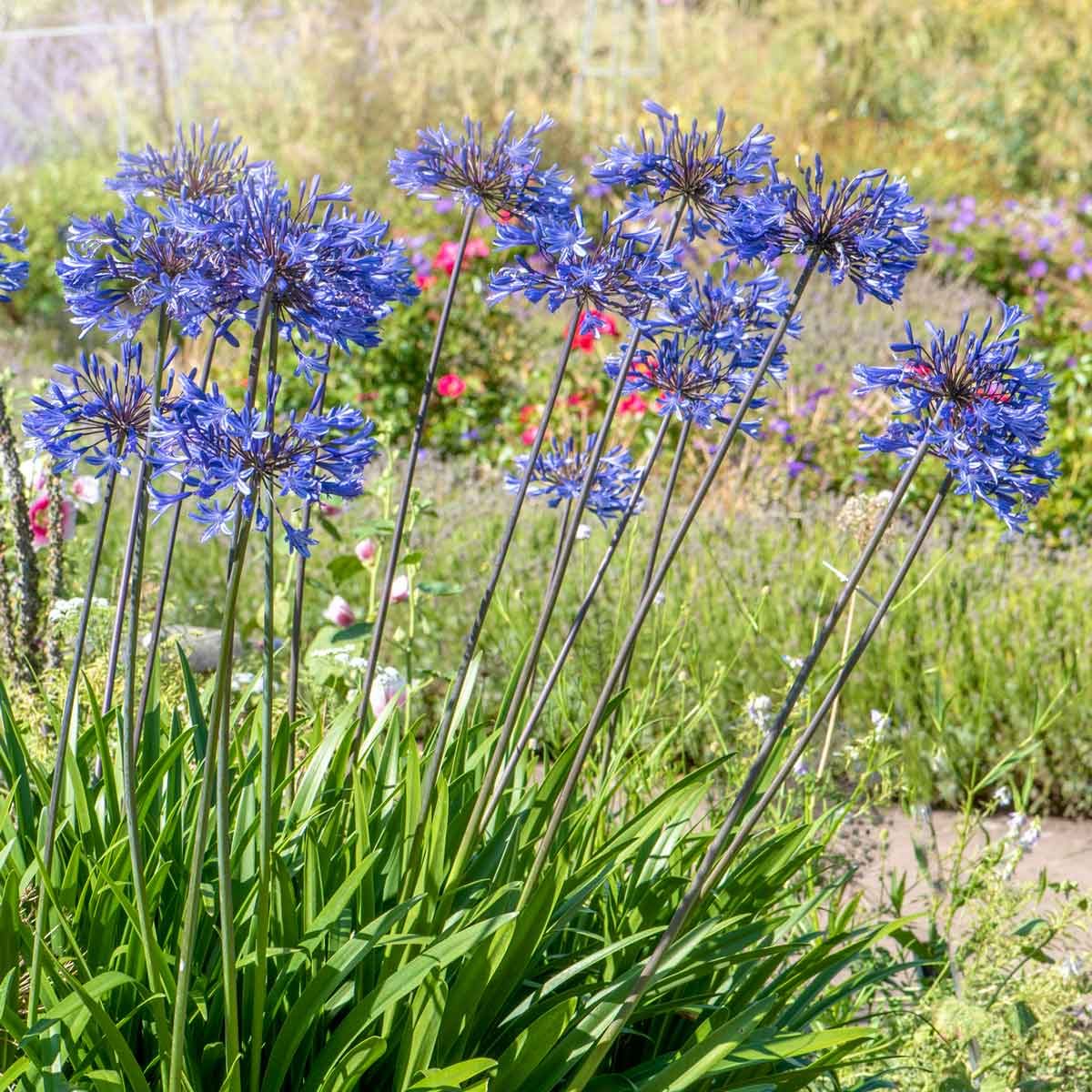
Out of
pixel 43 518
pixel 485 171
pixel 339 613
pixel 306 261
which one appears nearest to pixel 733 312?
pixel 485 171

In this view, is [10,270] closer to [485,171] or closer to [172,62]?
[485,171]

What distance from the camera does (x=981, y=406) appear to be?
1514 mm

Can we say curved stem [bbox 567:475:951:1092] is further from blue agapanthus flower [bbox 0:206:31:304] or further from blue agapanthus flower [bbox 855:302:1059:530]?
blue agapanthus flower [bbox 0:206:31:304]

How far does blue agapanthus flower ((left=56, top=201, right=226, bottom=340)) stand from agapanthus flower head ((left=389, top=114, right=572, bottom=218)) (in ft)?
1.20

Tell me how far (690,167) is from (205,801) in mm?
931

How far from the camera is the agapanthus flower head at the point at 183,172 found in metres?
1.73

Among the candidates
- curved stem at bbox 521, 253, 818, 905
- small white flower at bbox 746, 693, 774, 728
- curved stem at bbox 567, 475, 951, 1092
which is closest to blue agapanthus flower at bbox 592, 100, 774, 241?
curved stem at bbox 521, 253, 818, 905

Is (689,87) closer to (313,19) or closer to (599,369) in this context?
(313,19)

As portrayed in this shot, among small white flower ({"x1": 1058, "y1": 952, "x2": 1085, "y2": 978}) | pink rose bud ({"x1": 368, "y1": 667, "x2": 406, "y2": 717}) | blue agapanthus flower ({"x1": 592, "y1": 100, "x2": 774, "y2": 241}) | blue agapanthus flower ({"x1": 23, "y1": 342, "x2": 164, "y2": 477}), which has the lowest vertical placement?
small white flower ({"x1": 1058, "y1": 952, "x2": 1085, "y2": 978})

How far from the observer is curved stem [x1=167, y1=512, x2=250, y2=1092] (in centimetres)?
128

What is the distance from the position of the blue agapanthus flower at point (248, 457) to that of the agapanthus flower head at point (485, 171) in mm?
511

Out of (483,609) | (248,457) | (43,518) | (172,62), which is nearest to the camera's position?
(248,457)

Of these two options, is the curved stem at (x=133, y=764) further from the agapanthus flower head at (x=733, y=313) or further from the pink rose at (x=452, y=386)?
the pink rose at (x=452, y=386)

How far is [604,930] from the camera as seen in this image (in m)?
2.01
